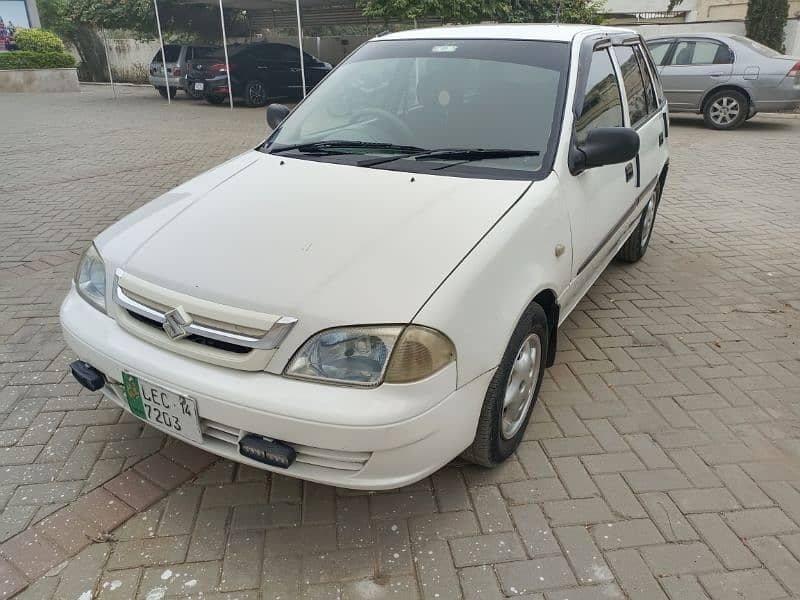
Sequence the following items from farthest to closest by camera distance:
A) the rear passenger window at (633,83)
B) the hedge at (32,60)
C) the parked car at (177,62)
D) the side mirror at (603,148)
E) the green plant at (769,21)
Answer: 1. the hedge at (32,60)
2. the parked car at (177,62)
3. the green plant at (769,21)
4. the rear passenger window at (633,83)
5. the side mirror at (603,148)

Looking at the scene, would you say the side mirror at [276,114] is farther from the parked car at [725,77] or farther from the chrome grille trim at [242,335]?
the parked car at [725,77]

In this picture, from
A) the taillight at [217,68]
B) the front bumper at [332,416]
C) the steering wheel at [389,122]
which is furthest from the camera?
the taillight at [217,68]

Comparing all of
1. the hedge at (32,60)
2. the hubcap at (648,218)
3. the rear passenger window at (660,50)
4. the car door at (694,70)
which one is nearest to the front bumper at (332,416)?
the hubcap at (648,218)

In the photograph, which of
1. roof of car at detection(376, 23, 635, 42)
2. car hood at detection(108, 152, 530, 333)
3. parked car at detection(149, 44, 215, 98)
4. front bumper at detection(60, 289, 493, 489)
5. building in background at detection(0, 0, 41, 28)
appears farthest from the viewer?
building in background at detection(0, 0, 41, 28)

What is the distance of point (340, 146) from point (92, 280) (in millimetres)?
1330

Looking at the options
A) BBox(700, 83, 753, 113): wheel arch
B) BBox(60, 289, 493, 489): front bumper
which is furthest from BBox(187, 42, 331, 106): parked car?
BBox(60, 289, 493, 489): front bumper

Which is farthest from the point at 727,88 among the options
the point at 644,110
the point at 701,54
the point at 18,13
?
the point at 18,13

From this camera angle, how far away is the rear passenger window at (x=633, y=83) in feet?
12.8

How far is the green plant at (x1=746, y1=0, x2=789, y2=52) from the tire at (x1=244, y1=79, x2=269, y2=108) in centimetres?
1293

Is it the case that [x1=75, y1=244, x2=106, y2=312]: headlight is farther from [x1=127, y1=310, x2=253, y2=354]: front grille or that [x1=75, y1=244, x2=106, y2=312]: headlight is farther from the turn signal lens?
the turn signal lens

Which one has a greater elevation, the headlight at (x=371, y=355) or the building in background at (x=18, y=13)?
the building in background at (x=18, y=13)

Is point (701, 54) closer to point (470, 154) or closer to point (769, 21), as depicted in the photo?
point (769, 21)

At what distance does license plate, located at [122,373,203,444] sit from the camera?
2127 mm

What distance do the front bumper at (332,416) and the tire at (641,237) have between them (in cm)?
307
